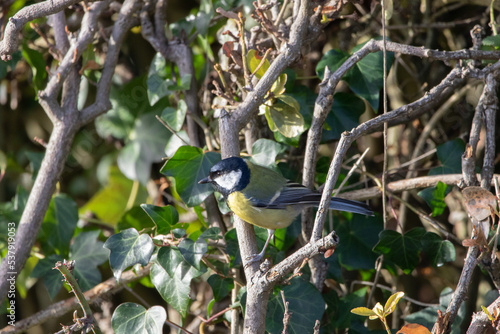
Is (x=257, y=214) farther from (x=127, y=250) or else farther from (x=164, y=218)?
(x=127, y=250)

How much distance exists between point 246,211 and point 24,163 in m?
1.54

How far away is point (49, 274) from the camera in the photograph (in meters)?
1.72

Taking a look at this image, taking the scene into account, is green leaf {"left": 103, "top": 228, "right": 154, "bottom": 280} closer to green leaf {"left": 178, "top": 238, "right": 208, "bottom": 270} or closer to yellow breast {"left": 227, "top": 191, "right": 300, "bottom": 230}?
green leaf {"left": 178, "top": 238, "right": 208, "bottom": 270}

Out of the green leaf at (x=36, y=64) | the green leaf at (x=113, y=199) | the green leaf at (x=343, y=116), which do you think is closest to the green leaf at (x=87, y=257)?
the green leaf at (x=113, y=199)

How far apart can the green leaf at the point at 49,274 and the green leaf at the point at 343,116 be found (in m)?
1.13

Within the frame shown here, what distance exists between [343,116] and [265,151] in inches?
14.8

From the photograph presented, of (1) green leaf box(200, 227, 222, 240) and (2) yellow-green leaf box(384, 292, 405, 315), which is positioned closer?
(2) yellow-green leaf box(384, 292, 405, 315)

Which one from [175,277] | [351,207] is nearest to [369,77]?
[351,207]

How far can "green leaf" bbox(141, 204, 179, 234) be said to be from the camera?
148cm

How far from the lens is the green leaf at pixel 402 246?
1.57 meters

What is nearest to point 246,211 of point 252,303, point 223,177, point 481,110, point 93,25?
point 223,177

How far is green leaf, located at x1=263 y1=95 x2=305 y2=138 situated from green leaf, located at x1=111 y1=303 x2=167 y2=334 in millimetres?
698

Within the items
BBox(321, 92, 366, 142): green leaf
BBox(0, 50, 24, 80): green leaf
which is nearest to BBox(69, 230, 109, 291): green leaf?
BBox(0, 50, 24, 80): green leaf

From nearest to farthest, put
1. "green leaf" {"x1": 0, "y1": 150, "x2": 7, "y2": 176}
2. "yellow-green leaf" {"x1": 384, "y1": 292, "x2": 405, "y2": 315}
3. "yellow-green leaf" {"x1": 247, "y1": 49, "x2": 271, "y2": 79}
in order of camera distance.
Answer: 1. "yellow-green leaf" {"x1": 384, "y1": 292, "x2": 405, "y2": 315}
2. "yellow-green leaf" {"x1": 247, "y1": 49, "x2": 271, "y2": 79}
3. "green leaf" {"x1": 0, "y1": 150, "x2": 7, "y2": 176}
